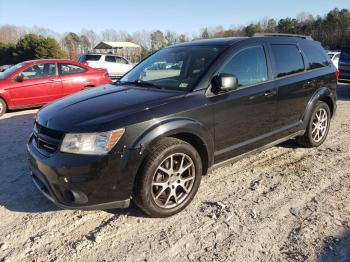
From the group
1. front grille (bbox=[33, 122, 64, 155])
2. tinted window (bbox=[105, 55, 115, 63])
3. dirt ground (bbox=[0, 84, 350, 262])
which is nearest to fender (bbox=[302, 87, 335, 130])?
dirt ground (bbox=[0, 84, 350, 262])

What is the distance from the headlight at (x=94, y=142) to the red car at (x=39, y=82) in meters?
7.35

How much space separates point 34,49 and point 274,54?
37.6 metres

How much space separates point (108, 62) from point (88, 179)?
18248 mm

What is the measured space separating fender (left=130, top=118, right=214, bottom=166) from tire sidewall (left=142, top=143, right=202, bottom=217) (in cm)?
15

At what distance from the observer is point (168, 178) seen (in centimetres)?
374

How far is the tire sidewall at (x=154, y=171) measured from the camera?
3.51 meters

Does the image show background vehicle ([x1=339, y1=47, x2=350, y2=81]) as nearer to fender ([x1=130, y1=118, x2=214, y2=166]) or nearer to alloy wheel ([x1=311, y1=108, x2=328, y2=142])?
alloy wheel ([x1=311, y1=108, x2=328, y2=142])

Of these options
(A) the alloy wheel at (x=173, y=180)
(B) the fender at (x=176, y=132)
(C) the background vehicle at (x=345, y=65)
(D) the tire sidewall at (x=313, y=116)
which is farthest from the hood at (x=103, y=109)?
(C) the background vehicle at (x=345, y=65)

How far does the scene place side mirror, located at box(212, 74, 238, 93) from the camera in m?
3.96

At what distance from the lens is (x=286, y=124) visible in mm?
5180

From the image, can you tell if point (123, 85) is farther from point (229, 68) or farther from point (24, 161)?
point (24, 161)

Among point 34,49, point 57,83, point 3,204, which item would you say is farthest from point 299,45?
point 34,49

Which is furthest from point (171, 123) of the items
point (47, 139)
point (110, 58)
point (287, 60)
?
point (110, 58)

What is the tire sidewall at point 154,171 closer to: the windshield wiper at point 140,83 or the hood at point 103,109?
the hood at point 103,109
